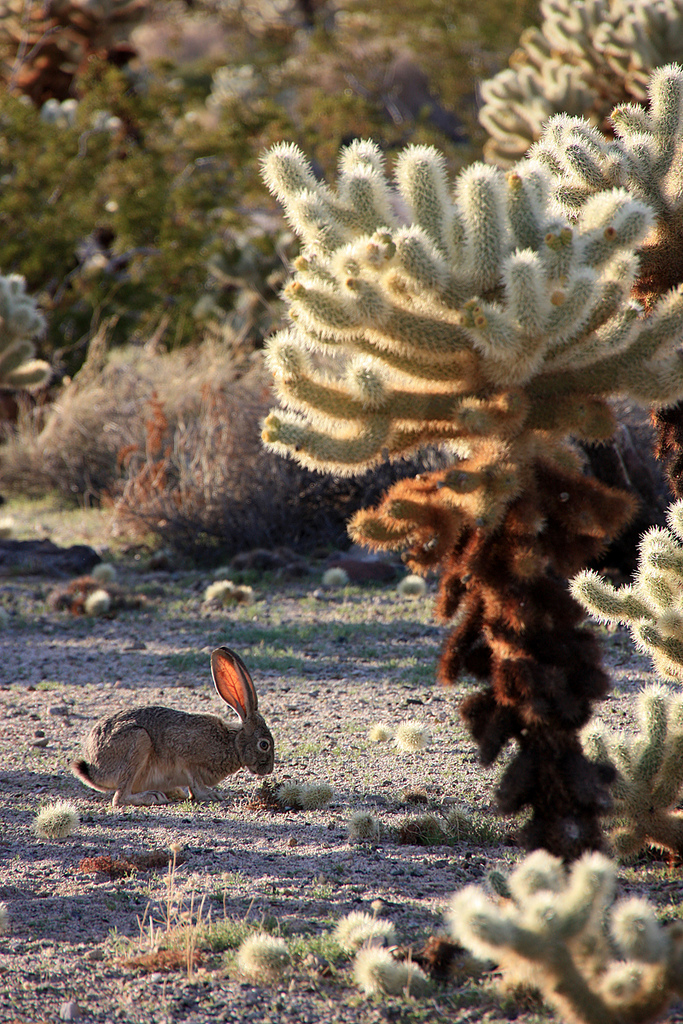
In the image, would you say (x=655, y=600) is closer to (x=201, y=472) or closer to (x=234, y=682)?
(x=234, y=682)

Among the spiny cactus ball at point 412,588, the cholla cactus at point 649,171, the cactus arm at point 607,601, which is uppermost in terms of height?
the cholla cactus at point 649,171

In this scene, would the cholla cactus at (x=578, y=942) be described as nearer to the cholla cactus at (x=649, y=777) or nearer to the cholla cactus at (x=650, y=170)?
the cholla cactus at (x=649, y=777)

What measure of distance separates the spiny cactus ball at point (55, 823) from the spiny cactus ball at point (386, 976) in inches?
58.1

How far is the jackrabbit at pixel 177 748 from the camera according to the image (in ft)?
12.8

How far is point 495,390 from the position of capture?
9.52 feet

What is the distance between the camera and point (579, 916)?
1.89 metres

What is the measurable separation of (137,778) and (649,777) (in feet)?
6.53

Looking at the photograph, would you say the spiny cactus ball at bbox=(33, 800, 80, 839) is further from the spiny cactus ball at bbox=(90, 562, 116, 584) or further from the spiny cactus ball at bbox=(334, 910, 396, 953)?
the spiny cactus ball at bbox=(90, 562, 116, 584)

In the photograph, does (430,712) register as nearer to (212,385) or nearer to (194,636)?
(194,636)

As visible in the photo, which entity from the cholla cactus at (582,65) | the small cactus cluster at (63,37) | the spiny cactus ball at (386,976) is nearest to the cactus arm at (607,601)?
the spiny cactus ball at (386,976)

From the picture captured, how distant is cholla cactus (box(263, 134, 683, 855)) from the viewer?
2.72 metres

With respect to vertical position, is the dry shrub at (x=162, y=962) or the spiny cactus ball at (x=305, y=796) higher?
the dry shrub at (x=162, y=962)

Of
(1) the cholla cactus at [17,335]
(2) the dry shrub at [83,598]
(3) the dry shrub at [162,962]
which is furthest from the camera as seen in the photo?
(1) the cholla cactus at [17,335]

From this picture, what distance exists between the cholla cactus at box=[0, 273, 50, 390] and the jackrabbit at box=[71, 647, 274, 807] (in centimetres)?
656
